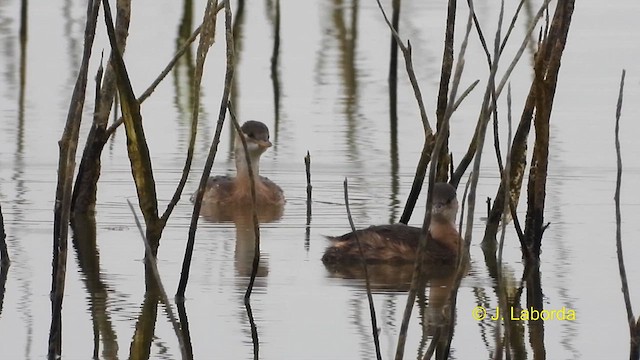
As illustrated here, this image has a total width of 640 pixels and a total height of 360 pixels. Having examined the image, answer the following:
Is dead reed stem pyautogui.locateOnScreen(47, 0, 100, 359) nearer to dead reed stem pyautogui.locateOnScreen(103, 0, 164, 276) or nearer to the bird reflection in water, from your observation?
dead reed stem pyautogui.locateOnScreen(103, 0, 164, 276)

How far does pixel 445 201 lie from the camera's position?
958cm

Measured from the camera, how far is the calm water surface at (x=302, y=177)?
7.51 meters

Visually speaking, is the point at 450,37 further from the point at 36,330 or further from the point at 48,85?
the point at 48,85

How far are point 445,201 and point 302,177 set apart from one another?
8.71ft

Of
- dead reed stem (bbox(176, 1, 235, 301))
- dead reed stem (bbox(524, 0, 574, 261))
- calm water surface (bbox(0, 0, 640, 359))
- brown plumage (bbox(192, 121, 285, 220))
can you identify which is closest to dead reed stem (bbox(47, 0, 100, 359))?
calm water surface (bbox(0, 0, 640, 359))

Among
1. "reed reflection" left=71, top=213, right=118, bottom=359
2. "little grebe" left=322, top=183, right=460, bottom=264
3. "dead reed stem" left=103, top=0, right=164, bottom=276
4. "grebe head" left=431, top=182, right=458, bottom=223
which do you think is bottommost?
"reed reflection" left=71, top=213, right=118, bottom=359

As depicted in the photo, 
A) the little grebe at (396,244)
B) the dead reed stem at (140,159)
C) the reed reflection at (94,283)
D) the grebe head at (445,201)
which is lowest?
the reed reflection at (94,283)

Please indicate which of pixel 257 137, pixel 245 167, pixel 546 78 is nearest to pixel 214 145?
pixel 546 78

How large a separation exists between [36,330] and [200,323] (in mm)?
726

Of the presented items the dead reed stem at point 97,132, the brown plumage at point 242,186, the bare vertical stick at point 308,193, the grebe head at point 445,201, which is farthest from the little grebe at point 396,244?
the brown plumage at point 242,186

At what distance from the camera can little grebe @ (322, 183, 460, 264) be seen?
9.12m

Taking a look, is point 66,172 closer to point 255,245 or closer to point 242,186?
point 255,245

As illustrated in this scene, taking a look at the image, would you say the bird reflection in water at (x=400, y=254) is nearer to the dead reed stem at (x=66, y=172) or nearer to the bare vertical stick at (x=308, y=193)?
the bare vertical stick at (x=308, y=193)

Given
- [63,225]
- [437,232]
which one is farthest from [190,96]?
[63,225]
